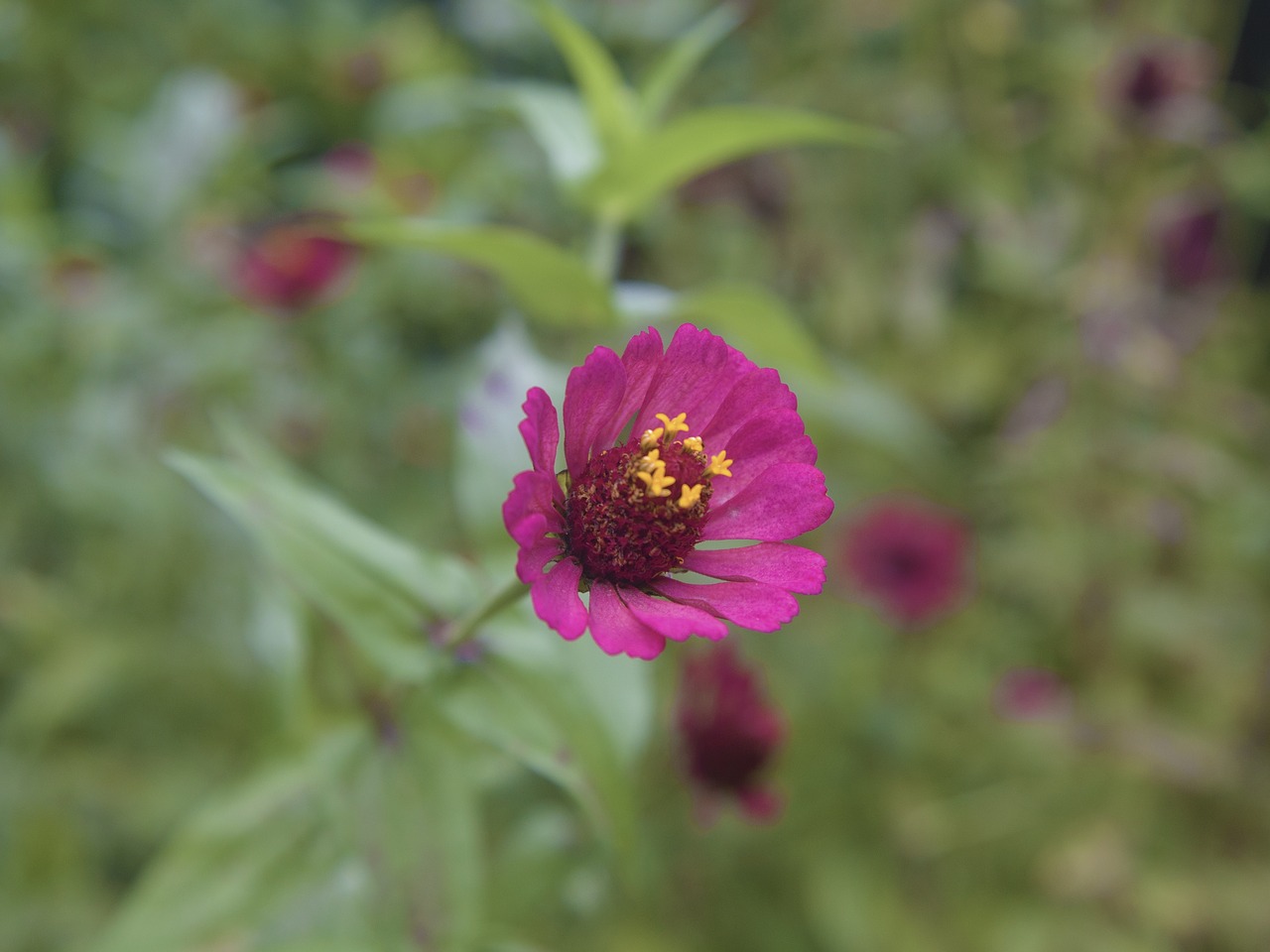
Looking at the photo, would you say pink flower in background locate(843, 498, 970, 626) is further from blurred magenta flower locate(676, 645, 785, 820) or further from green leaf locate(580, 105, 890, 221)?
green leaf locate(580, 105, 890, 221)

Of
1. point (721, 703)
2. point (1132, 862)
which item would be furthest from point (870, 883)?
point (721, 703)

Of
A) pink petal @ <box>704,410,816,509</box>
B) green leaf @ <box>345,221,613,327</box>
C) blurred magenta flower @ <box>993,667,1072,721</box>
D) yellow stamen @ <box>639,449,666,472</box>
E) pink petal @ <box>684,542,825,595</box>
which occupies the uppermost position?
blurred magenta flower @ <box>993,667,1072,721</box>

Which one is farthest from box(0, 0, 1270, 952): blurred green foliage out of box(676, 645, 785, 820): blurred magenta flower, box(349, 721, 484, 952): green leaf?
box(676, 645, 785, 820): blurred magenta flower

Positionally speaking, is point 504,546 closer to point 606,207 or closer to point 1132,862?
point 606,207

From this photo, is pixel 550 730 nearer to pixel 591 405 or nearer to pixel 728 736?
pixel 591 405

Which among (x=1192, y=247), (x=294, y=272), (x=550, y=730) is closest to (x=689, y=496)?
(x=550, y=730)

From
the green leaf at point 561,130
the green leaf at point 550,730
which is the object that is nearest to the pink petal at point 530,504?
the green leaf at point 550,730

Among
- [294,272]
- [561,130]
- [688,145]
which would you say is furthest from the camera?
[294,272]
